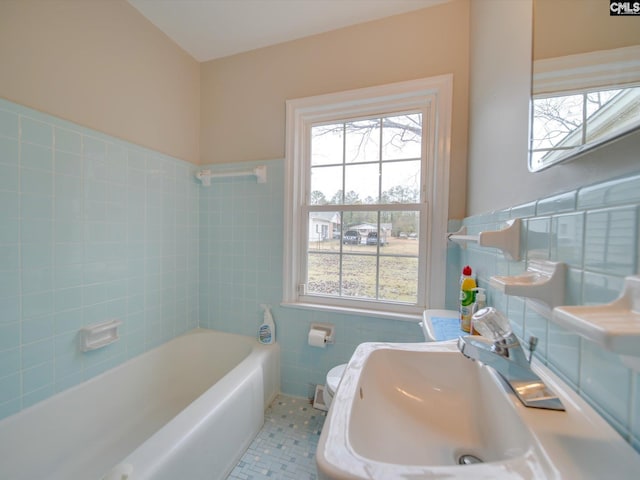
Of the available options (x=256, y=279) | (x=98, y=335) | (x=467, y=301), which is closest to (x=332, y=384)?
(x=467, y=301)

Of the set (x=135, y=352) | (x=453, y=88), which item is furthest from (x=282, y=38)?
(x=135, y=352)

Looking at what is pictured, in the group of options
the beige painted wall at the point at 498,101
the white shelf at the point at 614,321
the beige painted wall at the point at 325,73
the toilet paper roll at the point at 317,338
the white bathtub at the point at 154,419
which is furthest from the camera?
the toilet paper roll at the point at 317,338

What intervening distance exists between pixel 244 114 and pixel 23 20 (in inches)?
41.4

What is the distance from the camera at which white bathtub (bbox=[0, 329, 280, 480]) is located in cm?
96

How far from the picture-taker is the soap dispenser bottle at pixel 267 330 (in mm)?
1728

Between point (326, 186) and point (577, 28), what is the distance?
1321 mm

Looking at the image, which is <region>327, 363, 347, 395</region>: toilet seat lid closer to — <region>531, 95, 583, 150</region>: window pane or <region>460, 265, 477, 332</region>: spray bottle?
<region>460, 265, 477, 332</region>: spray bottle

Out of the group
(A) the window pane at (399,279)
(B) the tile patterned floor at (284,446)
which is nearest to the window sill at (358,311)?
(A) the window pane at (399,279)

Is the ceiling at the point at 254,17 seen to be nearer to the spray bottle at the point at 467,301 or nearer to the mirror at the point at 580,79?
the mirror at the point at 580,79

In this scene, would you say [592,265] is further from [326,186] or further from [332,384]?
[326,186]

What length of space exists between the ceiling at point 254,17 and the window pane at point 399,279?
4.86 ft

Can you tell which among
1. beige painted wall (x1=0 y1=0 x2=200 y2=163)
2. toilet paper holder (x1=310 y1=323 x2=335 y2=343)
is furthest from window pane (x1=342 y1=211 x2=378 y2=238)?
beige painted wall (x1=0 y1=0 x2=200 y2=163)

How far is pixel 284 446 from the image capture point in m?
1.35

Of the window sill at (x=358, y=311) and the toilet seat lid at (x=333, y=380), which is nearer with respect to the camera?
the toilet seat lid at (x=333, y=380)
